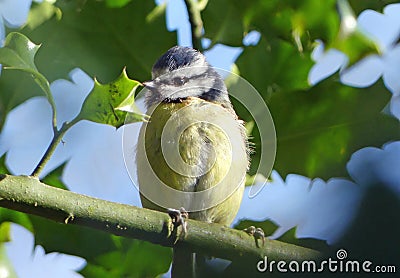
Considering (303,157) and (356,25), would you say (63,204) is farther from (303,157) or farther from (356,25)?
(356,25)

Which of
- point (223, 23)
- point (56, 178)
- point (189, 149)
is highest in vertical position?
point (223, 23)

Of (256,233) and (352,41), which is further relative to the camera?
(352,41)

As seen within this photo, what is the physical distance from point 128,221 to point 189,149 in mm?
579

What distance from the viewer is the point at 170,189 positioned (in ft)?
5.14

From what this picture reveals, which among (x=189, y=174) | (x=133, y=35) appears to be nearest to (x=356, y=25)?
(x=133, y=35)

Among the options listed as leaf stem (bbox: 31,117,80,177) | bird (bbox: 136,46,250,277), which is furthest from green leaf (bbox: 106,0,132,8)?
leaf stem (bbox: 31,117,80,177)

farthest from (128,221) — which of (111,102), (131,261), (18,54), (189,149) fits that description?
(189,149)

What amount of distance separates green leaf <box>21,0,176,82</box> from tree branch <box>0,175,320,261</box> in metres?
0.25

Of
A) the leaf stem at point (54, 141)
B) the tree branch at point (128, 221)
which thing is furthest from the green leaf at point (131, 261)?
the leaf stem at point (54, 141)

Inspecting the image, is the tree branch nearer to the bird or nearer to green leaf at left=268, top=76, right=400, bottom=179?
green leaf at left=268, top=76, right=400, bottom=179

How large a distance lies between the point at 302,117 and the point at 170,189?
1.96 ft

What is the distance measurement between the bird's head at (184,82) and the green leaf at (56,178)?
384mm

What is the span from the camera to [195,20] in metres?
1.08

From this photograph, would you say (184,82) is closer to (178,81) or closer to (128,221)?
(178,81)
